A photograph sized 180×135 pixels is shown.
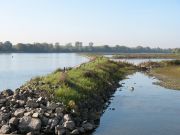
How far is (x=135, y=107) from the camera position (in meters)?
31.5

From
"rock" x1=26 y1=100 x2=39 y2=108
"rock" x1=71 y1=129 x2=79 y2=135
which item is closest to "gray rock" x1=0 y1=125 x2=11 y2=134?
"rock" x1=26 y1=100 x2=39 y2=108

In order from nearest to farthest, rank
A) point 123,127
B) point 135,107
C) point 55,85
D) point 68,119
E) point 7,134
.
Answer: point 7,134, point 68,119, point 123,127, point 55,85, point 135,107

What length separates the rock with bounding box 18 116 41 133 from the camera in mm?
21203

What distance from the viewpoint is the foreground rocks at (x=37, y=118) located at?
21.2 metres

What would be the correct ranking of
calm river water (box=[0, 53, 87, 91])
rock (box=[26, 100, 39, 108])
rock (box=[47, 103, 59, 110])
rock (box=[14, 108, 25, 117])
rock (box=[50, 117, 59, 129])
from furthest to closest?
calm river water (box=[0, 53, 87, 91]) < rock (box=[26, 100, 39, 108]) < rock (box=[47, 103, 59, 110]) < rock (box=[14, 108, 25, 117]) < rock (box=[50, 117, 59, 129])

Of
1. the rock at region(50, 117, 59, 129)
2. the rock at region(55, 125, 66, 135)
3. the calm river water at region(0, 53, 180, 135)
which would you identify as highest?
the rock at region(50, 117, 59, 129)

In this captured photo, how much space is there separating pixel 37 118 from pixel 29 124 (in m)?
0.62

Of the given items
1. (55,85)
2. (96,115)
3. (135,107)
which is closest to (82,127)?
(96,115)

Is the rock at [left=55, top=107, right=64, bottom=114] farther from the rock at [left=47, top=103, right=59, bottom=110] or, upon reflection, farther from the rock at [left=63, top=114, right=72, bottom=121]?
the rock at [left=63, top=114, right=72, bottom=121]

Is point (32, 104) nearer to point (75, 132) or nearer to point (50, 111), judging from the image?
point (50, 111)

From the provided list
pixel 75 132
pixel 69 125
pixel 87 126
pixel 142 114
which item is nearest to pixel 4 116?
pixel 69 125

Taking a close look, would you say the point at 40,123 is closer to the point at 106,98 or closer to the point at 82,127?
the point at 82,127

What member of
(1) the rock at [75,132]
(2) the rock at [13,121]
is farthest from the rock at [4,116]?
(1) the rock at [75,132]

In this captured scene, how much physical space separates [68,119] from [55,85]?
7.64 meters
